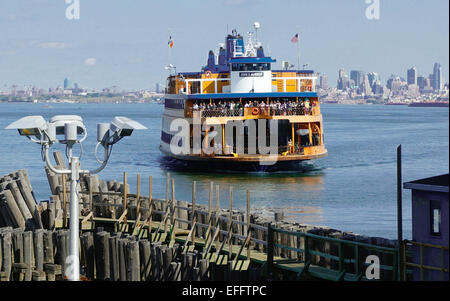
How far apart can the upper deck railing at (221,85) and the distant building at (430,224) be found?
3721 centimetres

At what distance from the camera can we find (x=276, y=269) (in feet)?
57.3

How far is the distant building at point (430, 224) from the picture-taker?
13.5 meters

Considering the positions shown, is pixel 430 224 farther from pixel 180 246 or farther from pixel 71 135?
pixel 180 246

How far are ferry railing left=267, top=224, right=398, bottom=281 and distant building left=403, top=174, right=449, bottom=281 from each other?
2.95ft

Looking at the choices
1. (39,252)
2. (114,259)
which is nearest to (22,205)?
(39,252)

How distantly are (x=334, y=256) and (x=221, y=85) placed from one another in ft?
122

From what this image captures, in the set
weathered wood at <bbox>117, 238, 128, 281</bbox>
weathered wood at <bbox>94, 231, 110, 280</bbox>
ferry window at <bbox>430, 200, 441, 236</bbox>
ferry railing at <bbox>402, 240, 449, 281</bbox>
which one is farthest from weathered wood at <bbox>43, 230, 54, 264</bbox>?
ferry window at <bbox>430, 200, 441, 236</bbox>

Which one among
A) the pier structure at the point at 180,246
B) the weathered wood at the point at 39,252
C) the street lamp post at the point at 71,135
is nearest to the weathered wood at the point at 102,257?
the pier structure at the point at 180,246

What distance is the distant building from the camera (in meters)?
13.5

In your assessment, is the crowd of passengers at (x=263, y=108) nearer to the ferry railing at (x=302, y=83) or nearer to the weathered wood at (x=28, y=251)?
the ferry railing at (x=302, y=83)
